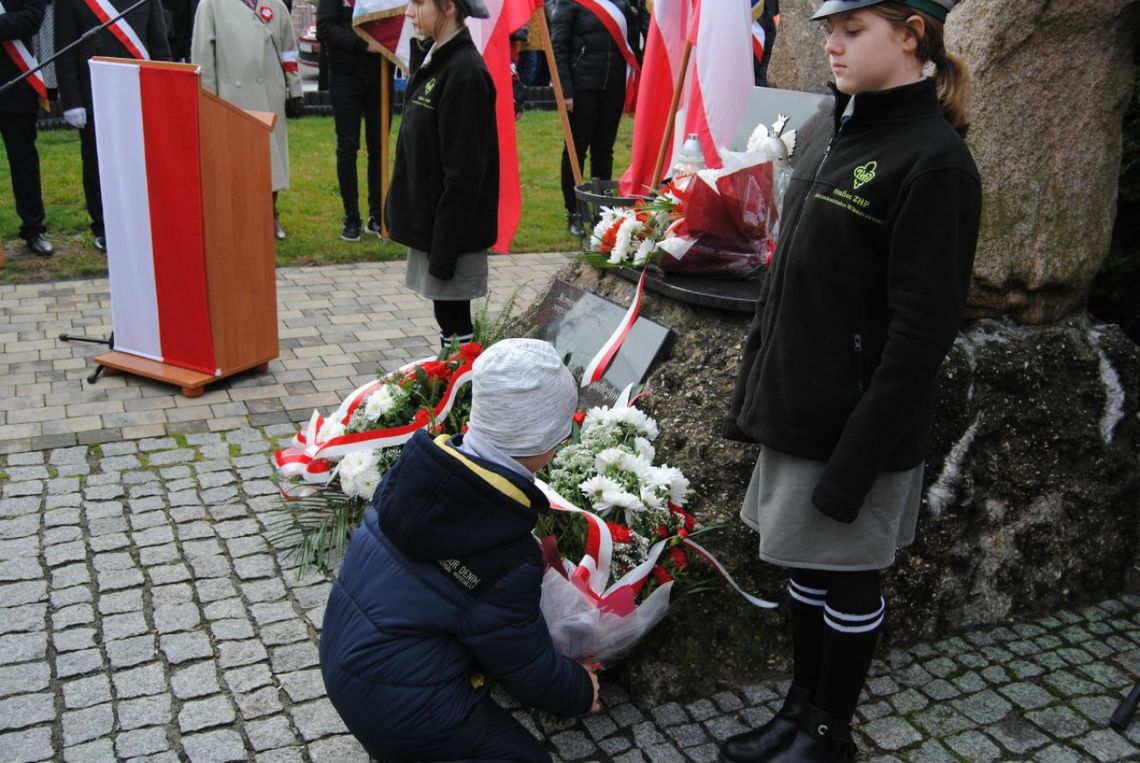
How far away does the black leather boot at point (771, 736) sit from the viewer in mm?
2961

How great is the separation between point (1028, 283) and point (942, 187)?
1694 millimetres

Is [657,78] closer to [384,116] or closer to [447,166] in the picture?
[447,166]

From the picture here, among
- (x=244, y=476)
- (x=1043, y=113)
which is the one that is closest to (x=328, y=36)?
(x=244, y=476)

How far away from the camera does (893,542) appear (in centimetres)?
275

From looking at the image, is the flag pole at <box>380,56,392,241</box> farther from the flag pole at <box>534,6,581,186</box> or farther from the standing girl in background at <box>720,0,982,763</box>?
the standing girl in background at <box>720,0,982,763</box>

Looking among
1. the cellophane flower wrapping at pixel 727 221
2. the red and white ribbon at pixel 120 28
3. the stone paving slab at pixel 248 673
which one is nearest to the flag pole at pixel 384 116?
the red and white ribbon at pixel 120 28

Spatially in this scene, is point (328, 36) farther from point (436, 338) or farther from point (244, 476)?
point (244, 476)

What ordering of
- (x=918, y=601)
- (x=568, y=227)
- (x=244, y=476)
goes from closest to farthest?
(x=918, y=601) < (x=244, y=476) < (x=568, y=227)

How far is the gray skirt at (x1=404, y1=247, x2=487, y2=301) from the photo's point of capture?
4766mm

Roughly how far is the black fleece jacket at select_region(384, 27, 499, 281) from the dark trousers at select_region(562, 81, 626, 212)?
4.33 metres

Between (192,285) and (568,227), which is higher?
(192,285)

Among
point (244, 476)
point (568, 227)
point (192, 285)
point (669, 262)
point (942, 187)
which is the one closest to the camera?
point (942, 187)

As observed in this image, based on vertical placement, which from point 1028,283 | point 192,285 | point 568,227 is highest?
point 1028,283

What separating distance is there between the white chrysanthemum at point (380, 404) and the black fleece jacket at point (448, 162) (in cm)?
69
